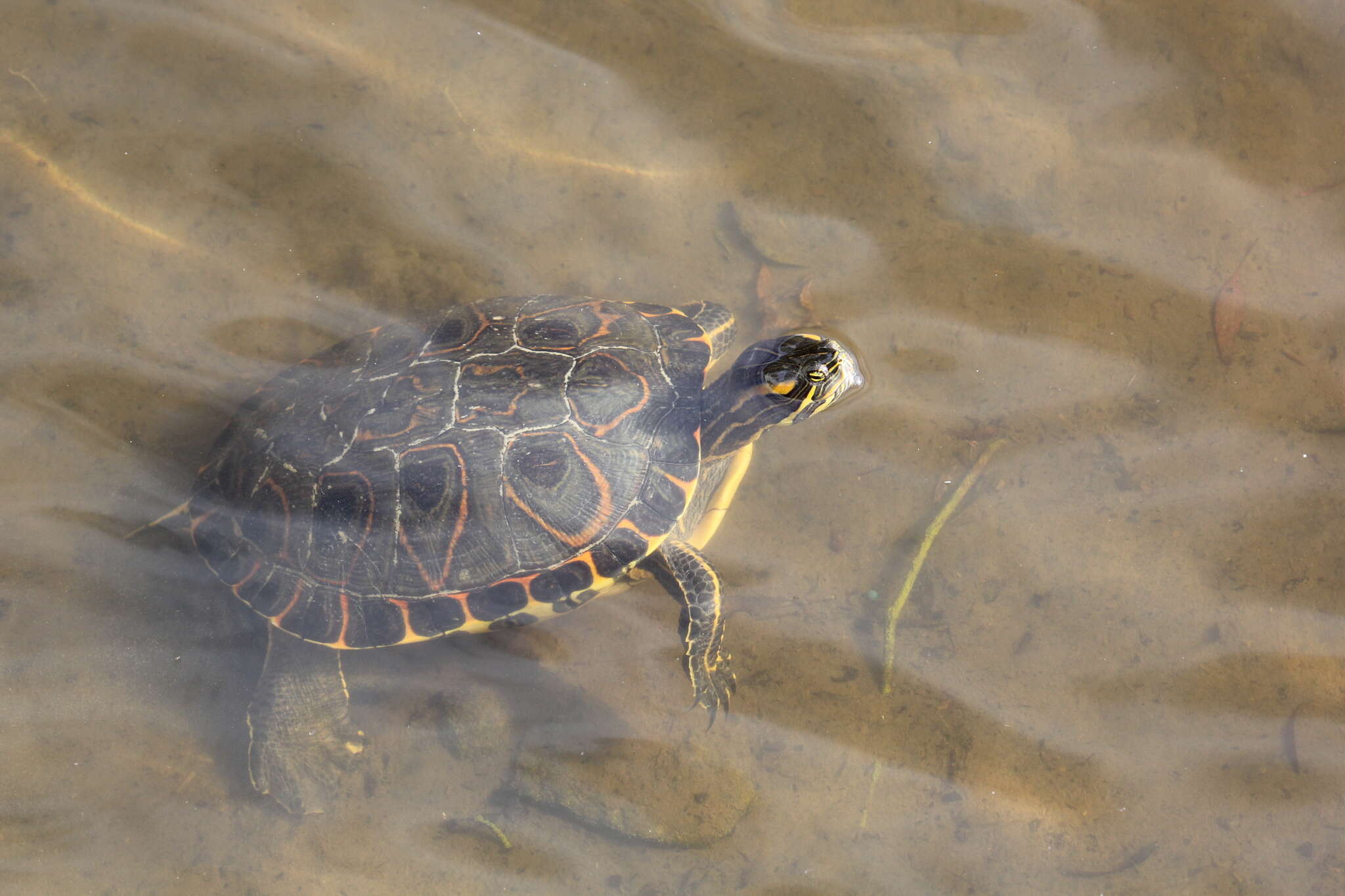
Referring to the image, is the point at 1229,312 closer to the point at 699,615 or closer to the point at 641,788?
the point at 699,615

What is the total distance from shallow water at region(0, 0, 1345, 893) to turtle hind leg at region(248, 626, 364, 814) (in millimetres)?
177

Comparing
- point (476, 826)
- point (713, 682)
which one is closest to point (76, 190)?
point (476, 826)

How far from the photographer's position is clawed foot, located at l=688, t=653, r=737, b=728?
4848 mm

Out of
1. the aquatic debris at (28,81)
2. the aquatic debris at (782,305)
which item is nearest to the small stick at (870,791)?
the aquatic debris at (782,305)

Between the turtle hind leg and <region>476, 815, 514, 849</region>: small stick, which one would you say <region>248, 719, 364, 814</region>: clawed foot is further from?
<region>476, 815, 514, 849</region>: small stick

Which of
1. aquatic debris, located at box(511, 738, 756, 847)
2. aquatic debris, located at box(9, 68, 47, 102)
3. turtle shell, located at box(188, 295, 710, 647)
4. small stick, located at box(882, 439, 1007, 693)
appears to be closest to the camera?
turtle shell, located at box(188, 295, 710, 647)

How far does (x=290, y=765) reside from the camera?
478cm

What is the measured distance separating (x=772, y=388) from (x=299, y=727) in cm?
349

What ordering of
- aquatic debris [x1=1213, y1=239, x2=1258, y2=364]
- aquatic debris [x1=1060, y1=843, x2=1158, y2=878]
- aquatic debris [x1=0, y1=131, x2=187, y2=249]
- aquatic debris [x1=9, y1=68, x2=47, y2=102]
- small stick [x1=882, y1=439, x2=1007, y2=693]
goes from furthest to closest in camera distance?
1. aquatic debris [x1=9, y1=68, x2=47, y2=102]
2. aquatic debris [x1=0, y1=131, x2=187, y2=249]
3. aquatic debris [x1=1213, y1=239, x2=1258, y2=364]
4. small stick [x1=882, y1=439, x2=1007, y2=693]
5. aquatic debris [x1=1060, y1=843, x2=1158, y2=878]

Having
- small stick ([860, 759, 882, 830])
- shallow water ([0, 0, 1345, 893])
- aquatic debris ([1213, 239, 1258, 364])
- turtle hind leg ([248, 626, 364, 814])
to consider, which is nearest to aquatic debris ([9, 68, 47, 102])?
shallow water ([0, 0, 1345, 893])

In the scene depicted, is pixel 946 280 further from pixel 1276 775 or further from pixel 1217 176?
pixel 1276 775

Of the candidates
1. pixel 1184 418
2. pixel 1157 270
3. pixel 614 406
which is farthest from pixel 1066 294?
pixel 614 406

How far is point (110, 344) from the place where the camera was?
5.35 m

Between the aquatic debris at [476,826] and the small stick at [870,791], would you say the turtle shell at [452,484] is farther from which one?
the small stick at [870,791]
